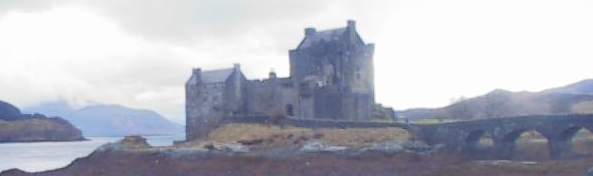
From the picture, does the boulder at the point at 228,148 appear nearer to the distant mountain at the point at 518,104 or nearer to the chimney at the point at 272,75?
the chimney at the point at 272,75

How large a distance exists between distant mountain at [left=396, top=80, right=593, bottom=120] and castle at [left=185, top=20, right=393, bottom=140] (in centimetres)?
931

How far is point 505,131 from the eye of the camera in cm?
4959

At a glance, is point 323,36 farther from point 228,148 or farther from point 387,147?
point 387,147

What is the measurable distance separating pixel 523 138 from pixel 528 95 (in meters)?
18.5

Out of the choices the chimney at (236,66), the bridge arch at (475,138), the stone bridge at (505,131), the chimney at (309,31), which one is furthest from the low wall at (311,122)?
the chimney at (309,31)

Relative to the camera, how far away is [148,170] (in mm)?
52000

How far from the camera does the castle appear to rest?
208 ft

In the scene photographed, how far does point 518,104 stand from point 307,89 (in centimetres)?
1978

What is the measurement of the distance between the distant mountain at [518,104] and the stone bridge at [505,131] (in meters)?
12.5

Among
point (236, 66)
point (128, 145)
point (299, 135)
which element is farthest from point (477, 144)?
point (128, 145)

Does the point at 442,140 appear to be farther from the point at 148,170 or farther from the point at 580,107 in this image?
the point at 148,170

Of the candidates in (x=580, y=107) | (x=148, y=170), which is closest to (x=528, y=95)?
(x=580, y=107)

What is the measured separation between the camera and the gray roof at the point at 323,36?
213ft

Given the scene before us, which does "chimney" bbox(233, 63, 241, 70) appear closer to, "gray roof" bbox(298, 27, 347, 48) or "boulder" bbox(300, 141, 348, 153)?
"gray roof" bbox(298, 27, 347, 48)
